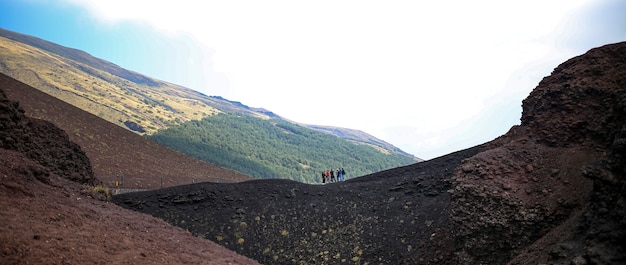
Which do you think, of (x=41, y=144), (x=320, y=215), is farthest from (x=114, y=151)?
(x=320, y=215)

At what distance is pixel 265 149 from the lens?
125 m

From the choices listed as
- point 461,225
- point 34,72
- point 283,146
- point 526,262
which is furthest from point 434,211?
point 283,146

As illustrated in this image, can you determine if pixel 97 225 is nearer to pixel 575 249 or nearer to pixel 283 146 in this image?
pixel 575 249

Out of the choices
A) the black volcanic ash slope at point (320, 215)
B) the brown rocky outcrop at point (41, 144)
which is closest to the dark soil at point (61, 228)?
the brown rocky outcrop at point (41, 144)

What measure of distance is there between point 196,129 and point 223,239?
100735 mm

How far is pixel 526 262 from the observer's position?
25.3 ft

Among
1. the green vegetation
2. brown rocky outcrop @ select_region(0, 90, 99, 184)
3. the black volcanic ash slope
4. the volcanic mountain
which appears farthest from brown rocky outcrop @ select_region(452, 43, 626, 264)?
the green vegetation

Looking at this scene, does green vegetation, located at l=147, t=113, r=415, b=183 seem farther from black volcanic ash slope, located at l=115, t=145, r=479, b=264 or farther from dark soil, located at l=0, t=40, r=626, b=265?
dark soil, located at l=0, t=40, r=626, b=265

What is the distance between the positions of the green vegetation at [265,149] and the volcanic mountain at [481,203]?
7382 cm

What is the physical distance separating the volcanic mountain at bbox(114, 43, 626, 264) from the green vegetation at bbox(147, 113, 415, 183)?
7382 cm

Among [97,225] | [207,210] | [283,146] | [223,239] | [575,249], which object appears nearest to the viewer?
[575,249]

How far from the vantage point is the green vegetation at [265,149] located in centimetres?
10031

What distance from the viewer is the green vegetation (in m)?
100

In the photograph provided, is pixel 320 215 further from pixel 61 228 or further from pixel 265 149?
pixel 265 149
